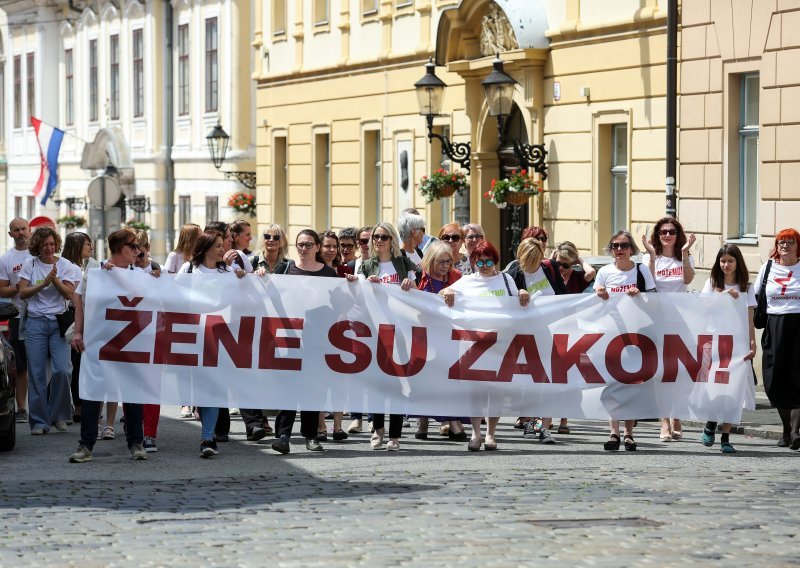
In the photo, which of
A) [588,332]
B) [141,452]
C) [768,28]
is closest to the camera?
[141,452]

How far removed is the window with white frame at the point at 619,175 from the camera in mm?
23672

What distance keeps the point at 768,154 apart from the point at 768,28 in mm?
1367

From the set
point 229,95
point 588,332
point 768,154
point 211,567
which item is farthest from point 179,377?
point 229,95

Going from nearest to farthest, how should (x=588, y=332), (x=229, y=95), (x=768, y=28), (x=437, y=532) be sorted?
(x=437, y=532) < (x=588, y=332) < (x=768, y=28) < (x=229, y=95)

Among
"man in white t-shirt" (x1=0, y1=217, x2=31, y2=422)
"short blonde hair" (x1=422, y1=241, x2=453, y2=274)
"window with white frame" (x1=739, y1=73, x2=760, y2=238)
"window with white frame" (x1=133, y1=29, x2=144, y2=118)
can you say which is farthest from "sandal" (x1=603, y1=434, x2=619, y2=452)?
"window with white frame" (x1=133, y1=29, x2=144, y2=118)

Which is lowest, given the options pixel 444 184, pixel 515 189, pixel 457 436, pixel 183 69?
pixel 457 436

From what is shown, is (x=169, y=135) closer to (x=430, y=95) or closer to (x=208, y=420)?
(x=430, y=95)

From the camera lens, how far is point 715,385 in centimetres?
1405

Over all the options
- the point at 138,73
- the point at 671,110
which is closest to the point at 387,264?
the point at 671,110

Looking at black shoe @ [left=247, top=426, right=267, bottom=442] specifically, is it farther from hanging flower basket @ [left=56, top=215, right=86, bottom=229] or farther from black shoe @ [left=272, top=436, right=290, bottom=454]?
hanging flower basket @ [left=56, top=215, right=86, bottom=229]

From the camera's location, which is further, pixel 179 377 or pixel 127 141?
pixel 127 141

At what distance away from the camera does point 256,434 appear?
14.6 meters

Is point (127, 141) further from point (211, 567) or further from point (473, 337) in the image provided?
point (211, 567)

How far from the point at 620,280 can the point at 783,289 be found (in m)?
1.26
